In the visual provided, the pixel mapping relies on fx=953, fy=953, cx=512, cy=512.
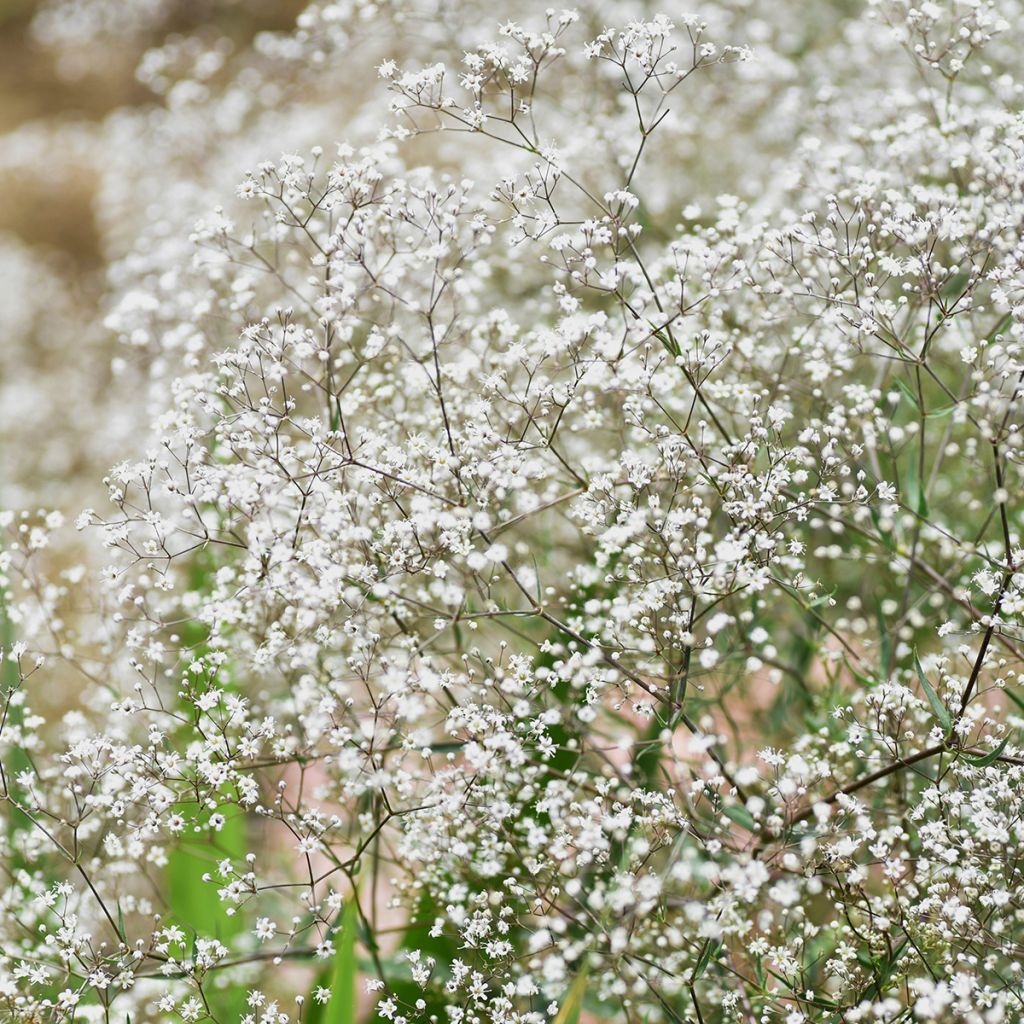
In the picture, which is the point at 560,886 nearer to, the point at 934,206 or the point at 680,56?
the point at 934,206

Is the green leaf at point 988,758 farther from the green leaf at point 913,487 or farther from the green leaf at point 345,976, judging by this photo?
the green leaf at point 345,976

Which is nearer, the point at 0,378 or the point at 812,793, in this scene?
the point at 812,793

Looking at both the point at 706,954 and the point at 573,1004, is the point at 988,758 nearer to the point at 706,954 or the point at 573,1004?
the point at 706,954

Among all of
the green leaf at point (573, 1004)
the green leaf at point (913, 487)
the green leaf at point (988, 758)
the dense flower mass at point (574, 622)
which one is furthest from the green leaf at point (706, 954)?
the green leaf at point (913, 487)

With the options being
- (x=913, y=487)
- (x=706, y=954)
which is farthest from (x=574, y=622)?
(x=913, y=487)

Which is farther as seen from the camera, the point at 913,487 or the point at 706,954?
the point at 913,487

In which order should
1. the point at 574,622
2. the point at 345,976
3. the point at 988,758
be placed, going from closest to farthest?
the point at 988,758 < the point at 345,976 < the point at 574,622

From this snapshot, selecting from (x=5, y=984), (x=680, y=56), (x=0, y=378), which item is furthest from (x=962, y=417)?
(x=0, y=378)

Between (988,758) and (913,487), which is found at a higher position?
(913,487)
